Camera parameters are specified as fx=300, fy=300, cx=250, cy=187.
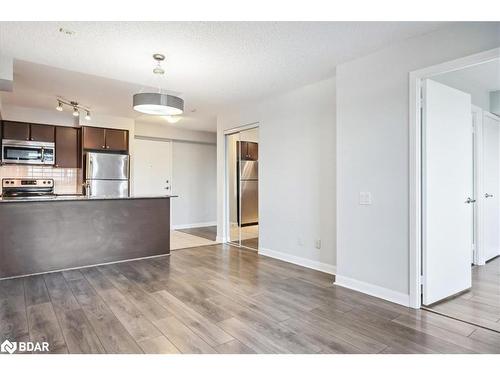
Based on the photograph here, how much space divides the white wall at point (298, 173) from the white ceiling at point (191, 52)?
33cm

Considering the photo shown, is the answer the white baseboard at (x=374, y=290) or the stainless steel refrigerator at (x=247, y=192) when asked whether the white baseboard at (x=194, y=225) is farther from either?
the white baseboard at (x=374, y=290)

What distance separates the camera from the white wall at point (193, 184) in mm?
7484

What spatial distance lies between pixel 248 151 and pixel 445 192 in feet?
10.7

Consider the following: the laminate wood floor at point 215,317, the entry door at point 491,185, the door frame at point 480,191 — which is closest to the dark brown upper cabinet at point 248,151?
the laminate wood floor at point 215,317

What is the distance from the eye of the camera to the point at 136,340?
Answer: 6.92 feet

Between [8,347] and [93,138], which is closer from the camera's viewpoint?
[8,347]

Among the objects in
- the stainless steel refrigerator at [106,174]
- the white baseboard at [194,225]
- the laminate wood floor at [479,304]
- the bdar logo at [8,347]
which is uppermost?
the stainless steel refrigerator at [106,174]

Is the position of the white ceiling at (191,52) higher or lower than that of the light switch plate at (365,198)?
higher

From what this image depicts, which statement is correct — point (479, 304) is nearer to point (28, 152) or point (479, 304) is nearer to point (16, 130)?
point (28, 152)

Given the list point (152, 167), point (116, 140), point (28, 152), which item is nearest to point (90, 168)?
point (116, 140)

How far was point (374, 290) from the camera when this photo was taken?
3025 mm

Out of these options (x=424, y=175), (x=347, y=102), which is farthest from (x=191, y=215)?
(x=424, y=175)
